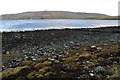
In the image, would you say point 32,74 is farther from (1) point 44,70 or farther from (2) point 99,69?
(2) point 99,69

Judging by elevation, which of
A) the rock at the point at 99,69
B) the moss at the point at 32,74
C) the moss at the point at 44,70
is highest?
the rock at the point at 99,69

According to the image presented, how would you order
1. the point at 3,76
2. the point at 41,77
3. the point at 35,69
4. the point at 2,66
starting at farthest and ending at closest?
the point at 2,66 < the point at 35,69 < the point at 3,76 < the point at 41,77

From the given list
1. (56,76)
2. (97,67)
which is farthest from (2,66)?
(97,67)

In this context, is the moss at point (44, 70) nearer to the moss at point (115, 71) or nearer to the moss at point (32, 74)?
the moss at point (32, 74)

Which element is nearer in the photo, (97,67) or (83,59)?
(97,67)

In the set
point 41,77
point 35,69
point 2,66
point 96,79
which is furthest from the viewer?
point 2,66

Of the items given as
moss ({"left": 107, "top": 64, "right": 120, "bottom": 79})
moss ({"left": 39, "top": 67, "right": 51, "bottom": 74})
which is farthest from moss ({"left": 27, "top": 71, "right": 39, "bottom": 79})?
moss ({"left": 107, "top": 64, "right": 120, "bottom": 79})

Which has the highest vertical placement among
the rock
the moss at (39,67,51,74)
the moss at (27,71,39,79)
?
the rock

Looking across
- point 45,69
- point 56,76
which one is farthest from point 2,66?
point 56,76

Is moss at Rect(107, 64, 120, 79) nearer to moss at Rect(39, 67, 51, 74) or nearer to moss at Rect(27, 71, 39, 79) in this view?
moss at Rect(39, 67, 51, 74)

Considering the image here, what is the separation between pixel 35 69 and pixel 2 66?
12.1 feet

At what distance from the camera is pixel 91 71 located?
462 inches

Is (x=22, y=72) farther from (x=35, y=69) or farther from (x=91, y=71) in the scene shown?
(x=91, y=71)

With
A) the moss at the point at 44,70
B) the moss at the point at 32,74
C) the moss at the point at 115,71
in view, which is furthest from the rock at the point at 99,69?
the moss at the point at 32,74
